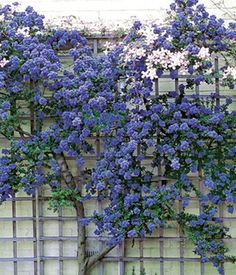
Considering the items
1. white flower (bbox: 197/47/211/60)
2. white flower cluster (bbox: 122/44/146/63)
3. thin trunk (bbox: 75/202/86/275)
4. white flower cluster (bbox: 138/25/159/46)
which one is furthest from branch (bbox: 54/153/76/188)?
white flower (bbox: 197/47/211/60)

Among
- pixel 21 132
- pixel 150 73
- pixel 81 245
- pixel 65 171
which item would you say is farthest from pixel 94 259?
pixel 150 73

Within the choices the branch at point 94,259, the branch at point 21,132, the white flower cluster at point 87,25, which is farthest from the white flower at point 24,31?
the branch at point 94,259

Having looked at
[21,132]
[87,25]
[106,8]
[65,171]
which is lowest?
[65,171]

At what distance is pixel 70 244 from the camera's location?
4738 mm

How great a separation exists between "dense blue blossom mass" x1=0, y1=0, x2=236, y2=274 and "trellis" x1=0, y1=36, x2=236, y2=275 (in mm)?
146

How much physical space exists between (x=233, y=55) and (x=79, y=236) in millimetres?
1750

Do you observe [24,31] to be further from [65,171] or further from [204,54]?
[204,54]

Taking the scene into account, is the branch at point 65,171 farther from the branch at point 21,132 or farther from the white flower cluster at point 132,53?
the white flower cluster at point 132,53

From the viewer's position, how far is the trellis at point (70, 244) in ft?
15.2

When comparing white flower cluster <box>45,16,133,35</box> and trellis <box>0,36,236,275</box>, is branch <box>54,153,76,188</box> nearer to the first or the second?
trellis <box>0,36,236,275</box>

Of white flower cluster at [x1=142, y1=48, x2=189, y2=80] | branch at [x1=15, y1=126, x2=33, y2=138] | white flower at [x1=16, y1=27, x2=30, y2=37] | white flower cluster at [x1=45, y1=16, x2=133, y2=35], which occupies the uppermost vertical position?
white flower cluster at [x1=45, y1=16, x2=133, y2=35]

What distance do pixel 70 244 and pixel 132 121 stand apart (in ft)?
3.74

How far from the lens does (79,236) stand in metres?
4.62

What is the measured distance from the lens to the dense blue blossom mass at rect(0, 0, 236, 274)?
13.9 feet
